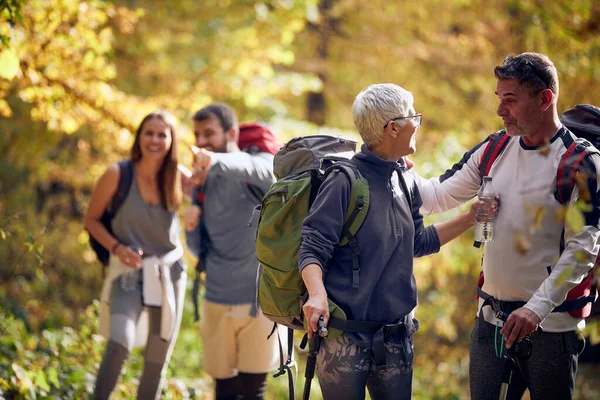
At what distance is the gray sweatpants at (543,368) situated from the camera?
Result: 3.39 meters

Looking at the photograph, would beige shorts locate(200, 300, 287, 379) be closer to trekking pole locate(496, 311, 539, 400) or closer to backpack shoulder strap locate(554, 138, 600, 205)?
trekking pole locate(496, 311, 539, 400)

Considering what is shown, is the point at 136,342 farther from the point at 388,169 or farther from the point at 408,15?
the point at 408,15

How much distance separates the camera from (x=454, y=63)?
1330 centimetres

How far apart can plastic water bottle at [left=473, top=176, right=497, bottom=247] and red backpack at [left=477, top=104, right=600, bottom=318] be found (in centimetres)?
14

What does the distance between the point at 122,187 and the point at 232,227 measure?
89cm

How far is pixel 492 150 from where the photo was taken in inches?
144

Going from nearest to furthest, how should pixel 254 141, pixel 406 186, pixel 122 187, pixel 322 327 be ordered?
pixel 322 327 < pixel 406 186 < pixel 122 187 < pixel 254 141

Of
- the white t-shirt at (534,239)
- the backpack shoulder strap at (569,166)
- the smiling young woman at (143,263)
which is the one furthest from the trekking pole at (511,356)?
the smiling young woman at (143,263)

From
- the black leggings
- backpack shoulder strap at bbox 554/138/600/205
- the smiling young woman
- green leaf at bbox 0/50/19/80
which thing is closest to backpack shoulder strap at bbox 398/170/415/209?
backpack shoulder strap at bbox 554/138/600/205

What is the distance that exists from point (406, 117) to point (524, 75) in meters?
0.55

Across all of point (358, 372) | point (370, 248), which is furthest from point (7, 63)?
point (358, 372)

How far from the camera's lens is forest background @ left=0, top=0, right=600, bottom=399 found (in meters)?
6.44

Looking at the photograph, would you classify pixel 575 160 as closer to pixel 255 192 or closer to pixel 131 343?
pixel 255 192

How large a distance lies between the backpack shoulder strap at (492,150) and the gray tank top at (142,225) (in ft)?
8.29
